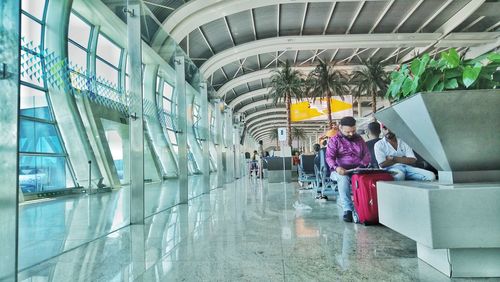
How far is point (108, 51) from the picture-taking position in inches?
196

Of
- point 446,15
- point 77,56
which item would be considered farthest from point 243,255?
point 446,15

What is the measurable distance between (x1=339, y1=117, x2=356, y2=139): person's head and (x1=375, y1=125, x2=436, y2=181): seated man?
23.2 inches

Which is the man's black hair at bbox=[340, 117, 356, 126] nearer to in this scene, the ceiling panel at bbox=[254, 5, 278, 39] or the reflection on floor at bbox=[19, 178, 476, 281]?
the reflection on floor at bbox=[19, 178, 476, 281]

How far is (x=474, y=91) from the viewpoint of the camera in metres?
2.03

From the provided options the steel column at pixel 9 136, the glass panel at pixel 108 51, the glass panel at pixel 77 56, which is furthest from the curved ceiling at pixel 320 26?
the steel column at pixel 9 136

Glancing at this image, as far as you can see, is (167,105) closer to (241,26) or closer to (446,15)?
(241,26)

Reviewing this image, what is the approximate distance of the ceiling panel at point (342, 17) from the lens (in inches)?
663

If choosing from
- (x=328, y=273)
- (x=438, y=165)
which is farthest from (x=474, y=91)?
(x=328, y=273)

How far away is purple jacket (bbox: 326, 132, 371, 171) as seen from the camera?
Answer: 496cm

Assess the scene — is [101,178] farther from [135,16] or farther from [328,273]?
[328,273]

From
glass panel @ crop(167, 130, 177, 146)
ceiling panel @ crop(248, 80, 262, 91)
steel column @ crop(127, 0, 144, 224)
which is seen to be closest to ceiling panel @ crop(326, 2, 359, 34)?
ceiling panel @ crop(248, 80, 262, 91)

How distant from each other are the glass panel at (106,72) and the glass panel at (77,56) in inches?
6.8

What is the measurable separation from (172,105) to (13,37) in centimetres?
490

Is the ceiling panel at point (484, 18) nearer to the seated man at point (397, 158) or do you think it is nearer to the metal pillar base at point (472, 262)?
the seated man at point (397, 158)
